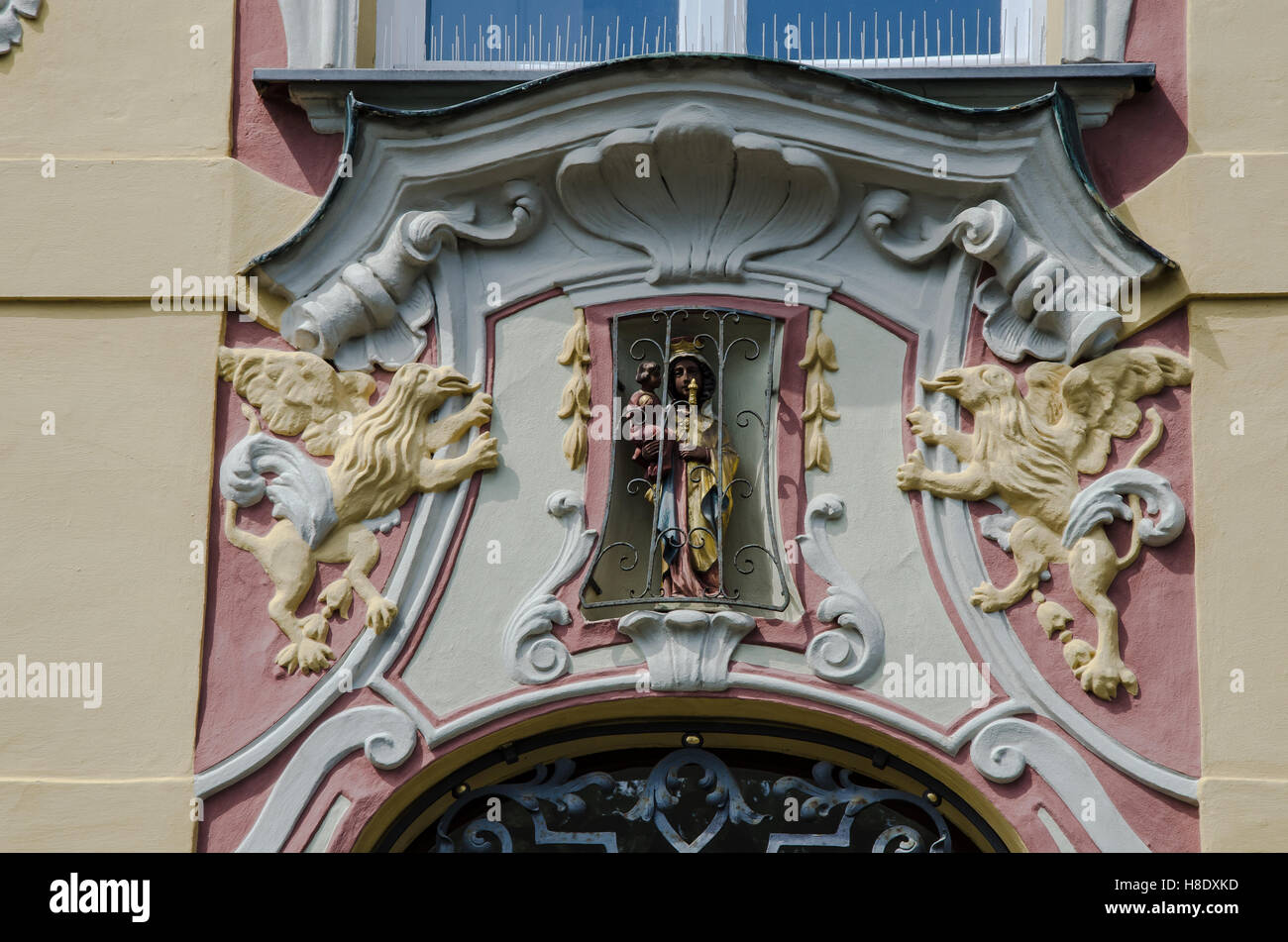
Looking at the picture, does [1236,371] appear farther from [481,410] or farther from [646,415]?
[481,410]

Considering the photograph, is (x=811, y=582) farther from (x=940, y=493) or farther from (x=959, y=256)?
(x=959, y=256)

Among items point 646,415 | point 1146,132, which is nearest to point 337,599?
point 646,415

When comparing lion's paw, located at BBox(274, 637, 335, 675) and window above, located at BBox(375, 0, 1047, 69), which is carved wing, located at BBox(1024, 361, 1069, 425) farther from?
lion's paw, located at BBox(274, 637, 335, 675)

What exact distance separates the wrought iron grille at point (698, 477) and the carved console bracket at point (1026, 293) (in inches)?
24.4

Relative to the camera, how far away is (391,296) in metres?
6.85

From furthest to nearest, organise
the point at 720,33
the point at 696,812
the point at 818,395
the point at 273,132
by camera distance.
→ the point at 720,33
the point at 273,132
the point at 818,395
the point at 696,812

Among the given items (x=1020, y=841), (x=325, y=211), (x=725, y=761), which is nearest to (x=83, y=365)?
(x=325, y=211)

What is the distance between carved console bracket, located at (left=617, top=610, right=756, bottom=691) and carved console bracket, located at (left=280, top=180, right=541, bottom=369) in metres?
1.13

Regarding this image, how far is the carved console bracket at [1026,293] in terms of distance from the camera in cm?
670

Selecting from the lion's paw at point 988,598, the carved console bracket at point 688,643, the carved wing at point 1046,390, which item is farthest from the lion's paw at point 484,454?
the carved wing at point 1046,390

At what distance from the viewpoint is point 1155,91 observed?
698 centimetres

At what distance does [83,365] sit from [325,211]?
875 mm

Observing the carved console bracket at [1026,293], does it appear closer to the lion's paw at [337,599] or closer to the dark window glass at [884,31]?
the dark window glass at [884,31]

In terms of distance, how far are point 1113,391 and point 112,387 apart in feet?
9.87
